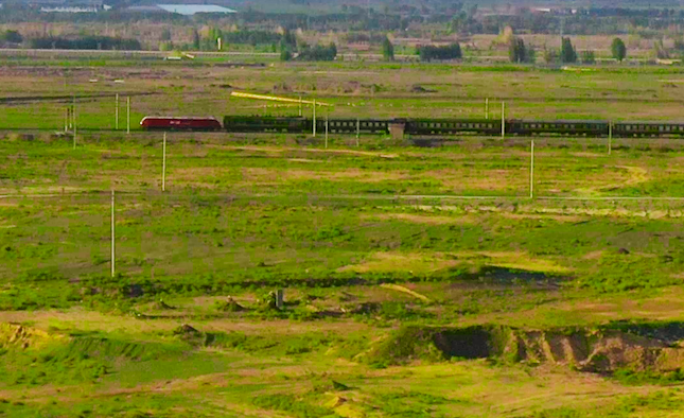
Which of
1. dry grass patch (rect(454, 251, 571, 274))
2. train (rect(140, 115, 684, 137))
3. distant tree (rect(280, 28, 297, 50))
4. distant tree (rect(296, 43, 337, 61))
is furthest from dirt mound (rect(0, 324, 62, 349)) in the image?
distant tree (rect(280, 28, 297, 50))

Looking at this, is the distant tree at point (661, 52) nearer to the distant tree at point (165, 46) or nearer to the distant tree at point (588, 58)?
the distant tree at point (588, 58)

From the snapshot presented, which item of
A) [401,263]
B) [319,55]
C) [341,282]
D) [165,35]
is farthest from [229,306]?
[165,35]

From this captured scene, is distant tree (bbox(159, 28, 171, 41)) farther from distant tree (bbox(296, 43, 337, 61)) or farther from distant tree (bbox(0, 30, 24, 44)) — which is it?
distant tree (bbox(296, 43, 337, 61))

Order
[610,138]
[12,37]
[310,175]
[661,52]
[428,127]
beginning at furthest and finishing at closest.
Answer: [12,37]
[661,52]
[428,127]
[610,138]
[310,175]

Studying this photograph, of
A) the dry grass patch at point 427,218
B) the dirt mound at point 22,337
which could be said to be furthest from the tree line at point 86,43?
the dirt mound at point 22,337

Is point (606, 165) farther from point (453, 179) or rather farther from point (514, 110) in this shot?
point (514, 110)

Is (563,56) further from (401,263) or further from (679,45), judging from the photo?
(401,263)

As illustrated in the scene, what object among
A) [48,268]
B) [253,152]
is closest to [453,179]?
[253,152]
